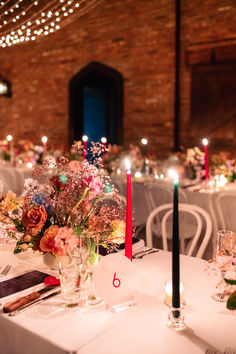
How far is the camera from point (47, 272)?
6.22ft

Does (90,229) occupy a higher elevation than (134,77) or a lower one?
lower

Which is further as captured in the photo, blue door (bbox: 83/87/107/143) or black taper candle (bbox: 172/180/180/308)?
blue door (bbox: 83/87/107/143)

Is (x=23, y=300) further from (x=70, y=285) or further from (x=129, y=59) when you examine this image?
(x=129, y=59)

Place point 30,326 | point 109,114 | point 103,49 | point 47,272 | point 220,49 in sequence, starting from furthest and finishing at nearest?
point 109,114, point 103,49, point 220,49, point 47,272, point 30,326

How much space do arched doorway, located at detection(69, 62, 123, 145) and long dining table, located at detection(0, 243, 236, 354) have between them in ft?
20.6

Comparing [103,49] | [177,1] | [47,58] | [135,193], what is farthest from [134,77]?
[135,193]

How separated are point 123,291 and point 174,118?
574cm

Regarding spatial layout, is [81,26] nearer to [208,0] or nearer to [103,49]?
[103,49]

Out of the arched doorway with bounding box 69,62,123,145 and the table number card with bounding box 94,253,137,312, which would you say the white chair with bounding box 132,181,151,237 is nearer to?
the table number card with bounding box 94,253,137,312

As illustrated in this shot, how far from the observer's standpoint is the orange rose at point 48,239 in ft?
5.70

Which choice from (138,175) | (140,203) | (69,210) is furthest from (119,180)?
(69,210)

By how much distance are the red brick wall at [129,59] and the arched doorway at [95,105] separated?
0.16 metres

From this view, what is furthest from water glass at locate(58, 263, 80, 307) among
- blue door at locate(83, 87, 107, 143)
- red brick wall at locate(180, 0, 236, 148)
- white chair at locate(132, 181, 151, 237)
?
blue door at locate(83, 87, 107, 143)

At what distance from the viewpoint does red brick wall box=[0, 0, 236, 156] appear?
677cm
